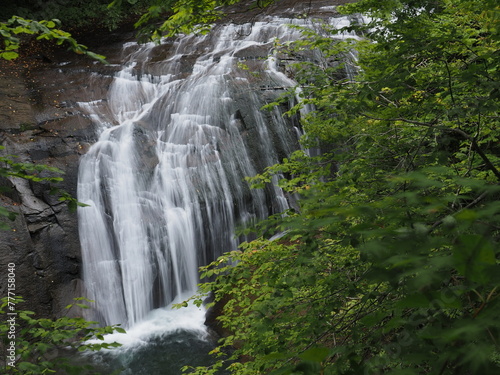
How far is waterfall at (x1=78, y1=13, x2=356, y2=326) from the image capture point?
956cm

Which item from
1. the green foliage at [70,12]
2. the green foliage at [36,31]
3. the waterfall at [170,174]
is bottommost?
the waterfall at [170,174]

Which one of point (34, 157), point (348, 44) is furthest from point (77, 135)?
point (348, 44)

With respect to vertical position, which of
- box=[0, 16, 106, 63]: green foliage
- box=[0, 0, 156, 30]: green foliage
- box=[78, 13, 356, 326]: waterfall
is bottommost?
box=[78, 13, 356, 326]: waterfall

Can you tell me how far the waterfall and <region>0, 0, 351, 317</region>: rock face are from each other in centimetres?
34

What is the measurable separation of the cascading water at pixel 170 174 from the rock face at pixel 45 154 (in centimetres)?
36

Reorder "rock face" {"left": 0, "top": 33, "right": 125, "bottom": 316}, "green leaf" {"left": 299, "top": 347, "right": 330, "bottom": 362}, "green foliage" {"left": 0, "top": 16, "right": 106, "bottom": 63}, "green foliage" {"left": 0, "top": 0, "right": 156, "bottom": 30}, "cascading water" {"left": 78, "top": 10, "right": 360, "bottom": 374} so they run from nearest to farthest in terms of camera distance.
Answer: "green leaf" {"left": 299, "top": 347, "right": 330, "bottom": 362}, "green foliage" {"left": 0, "top": 16, "right": 106, "bottom": 63}, "rock face" {"left": 0, "top": 33, "right": 125, "bottom": 316}, "cascading water" {"left": 78, "top": 10, "right": 360, "bottom": 374}, "green foliage" {"left": 0, "top": 0, "right": 156, "bottom": 30}

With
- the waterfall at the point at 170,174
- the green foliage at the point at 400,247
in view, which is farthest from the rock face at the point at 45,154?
the green foliage at the point at 400,247

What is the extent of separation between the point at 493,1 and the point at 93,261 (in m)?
9.08

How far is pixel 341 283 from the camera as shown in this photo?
2.75m

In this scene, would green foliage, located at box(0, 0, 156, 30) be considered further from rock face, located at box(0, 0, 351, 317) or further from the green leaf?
the green leaf

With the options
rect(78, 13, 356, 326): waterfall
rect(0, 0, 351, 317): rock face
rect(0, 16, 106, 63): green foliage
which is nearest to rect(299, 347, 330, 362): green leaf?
rect(0, 16, 106, 63): green foliage

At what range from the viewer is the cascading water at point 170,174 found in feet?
31.3

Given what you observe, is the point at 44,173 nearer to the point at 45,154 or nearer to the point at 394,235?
the point at 45,154

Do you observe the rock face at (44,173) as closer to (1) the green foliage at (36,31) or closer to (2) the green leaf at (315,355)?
(1) the green foliage at (36,31)
